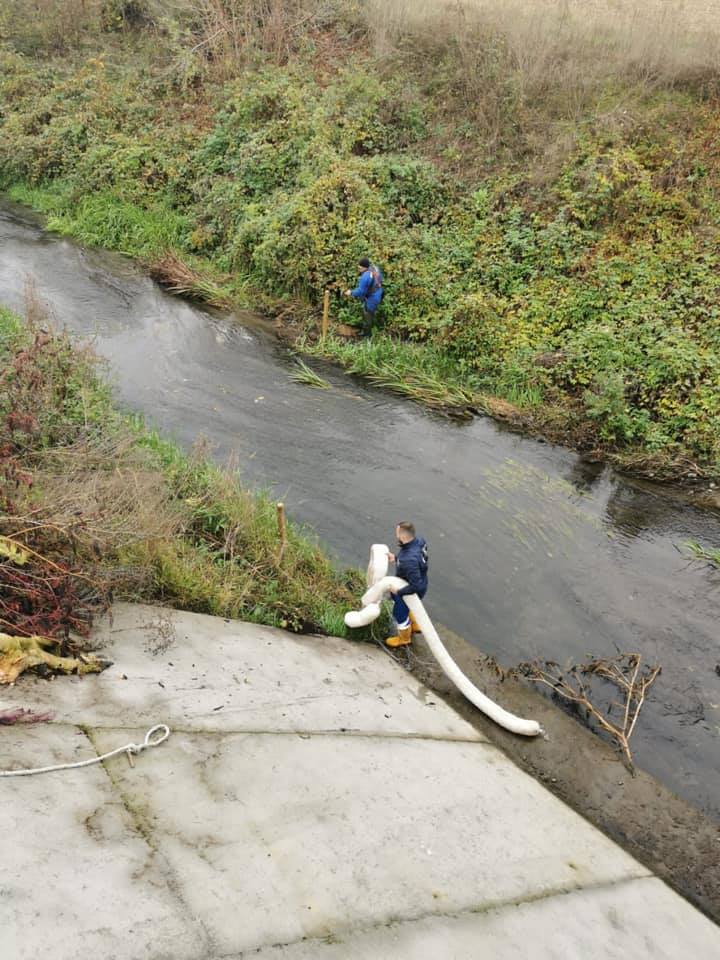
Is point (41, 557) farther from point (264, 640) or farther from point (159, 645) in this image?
point (264, 640)

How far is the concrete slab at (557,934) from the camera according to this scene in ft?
12.6

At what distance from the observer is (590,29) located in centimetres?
1711

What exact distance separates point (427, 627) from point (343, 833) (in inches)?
103

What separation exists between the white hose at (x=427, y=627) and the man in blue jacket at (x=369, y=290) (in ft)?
21.9

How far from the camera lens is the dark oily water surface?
7656 millimetres

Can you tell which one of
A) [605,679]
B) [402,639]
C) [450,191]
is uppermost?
[450,191]

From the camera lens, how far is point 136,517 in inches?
269

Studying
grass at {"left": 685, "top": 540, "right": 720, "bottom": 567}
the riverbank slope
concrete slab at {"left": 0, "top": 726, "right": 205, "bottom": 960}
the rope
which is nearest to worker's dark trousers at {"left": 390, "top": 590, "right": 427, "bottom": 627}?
the rope

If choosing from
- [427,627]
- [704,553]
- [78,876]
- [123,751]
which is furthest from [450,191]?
[78,876]

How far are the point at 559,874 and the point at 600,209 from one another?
11457mm

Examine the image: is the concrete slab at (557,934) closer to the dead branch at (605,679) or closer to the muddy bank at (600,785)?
the muddy bank at (600,785)

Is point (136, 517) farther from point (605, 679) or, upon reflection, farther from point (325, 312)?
point (325, 312)

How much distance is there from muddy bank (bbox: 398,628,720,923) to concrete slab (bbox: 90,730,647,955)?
1.17 feet

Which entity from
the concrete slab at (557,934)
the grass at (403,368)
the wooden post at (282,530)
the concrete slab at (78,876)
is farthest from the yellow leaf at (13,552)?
the grass at (403,368)
